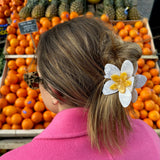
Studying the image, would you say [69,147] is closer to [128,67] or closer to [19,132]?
[128,67]

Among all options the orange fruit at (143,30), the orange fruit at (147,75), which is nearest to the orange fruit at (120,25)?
the orange fruit at (143,30)

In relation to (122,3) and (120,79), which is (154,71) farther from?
(120,79)

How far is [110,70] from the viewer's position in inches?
27.2

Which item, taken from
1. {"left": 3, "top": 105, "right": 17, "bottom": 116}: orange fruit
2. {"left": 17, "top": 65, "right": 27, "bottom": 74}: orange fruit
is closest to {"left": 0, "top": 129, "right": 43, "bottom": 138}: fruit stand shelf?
{"left": 3, "top": 105, "right": 17, "bottom": 116}: orange fruit

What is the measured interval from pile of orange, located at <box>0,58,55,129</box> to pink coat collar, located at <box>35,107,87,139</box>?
3.78 feet

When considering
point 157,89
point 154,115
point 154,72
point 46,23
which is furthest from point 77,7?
point 154,115

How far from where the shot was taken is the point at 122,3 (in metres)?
2.98

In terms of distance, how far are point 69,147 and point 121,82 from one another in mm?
377

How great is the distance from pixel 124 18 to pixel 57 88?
8.23ft

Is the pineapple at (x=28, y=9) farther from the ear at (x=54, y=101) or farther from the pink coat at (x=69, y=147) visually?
the pink coat at (x=69, y=147)

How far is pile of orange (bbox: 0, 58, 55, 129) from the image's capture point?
192cm

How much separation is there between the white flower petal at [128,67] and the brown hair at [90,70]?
36mm

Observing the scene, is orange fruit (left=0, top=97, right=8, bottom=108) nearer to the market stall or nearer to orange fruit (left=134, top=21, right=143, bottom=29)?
the market stall

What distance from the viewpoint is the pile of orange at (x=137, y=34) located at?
2472 mm
